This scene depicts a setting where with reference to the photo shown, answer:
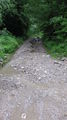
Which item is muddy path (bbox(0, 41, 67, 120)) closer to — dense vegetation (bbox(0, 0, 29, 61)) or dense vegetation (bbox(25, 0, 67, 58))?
dense vegetation (bbox(25, 0, 67, 58))

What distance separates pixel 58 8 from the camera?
702 inches

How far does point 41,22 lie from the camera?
69.4ft

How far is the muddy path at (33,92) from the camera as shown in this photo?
17.2ft

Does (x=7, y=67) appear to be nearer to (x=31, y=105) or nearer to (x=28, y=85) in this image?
(x=28, y=85)

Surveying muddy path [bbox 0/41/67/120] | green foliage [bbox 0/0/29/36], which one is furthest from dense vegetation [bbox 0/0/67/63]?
muddy path [bbox 0/41/67/120]

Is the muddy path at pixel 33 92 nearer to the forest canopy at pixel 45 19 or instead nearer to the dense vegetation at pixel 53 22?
the dense vegetation at pixel 53 22

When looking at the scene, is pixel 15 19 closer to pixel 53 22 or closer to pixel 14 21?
pixel 14 21

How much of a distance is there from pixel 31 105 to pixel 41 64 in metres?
5.04

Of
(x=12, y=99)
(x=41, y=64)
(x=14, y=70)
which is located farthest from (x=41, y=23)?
(x=12, y=99)

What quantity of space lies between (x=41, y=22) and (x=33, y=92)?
15246mm

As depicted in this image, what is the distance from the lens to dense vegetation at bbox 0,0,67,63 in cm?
1464

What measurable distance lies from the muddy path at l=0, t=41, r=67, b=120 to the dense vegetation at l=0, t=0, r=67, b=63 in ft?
11.5

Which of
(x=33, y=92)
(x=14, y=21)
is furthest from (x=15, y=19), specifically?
(x=33, y=92)

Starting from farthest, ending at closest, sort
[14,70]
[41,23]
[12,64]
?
[41,23]
[12,64]
[14,70]
